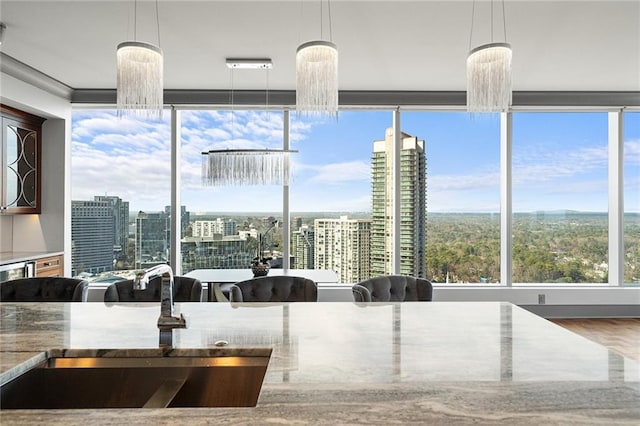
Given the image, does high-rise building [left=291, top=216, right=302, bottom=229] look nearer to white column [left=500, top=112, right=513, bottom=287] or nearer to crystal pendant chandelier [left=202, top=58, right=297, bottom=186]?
crystal pendant chandelier [left=202, top=58, right=297, bottom=186]

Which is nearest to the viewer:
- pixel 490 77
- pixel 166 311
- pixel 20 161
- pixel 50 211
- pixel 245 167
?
pixel 166 311

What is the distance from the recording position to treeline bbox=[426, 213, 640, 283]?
548 cm

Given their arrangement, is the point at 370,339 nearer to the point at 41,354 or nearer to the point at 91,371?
the point at 91,371

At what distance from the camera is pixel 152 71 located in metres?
2.20

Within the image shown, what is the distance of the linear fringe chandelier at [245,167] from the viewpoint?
12.8 feet

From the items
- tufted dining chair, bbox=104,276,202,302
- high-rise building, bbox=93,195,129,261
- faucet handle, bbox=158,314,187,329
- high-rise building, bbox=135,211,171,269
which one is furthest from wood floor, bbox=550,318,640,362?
high-rise building, bbox=93,195,129,261

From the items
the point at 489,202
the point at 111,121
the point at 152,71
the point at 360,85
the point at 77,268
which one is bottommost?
the point at 77,268

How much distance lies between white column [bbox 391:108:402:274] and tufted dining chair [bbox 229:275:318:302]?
2977 millimetres

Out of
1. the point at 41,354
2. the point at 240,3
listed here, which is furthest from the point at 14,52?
the point at 41,354

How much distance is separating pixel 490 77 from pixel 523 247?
12.9 feet

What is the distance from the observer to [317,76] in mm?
2145

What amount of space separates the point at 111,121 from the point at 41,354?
471 cm

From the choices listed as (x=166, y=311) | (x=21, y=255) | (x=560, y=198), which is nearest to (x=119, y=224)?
(x=21, y=255)

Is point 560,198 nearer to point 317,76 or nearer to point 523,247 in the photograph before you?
point 523,247
